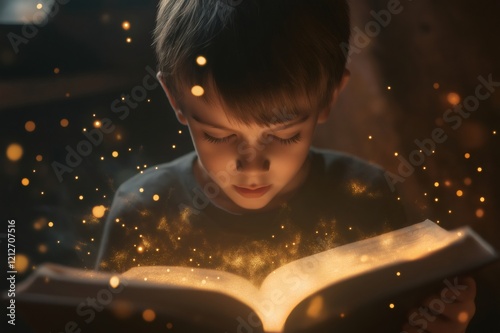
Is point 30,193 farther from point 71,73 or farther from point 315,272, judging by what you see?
Result: point 315,272

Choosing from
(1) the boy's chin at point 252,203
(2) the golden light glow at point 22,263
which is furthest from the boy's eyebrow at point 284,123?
(2) the golden light glow at point 22,263

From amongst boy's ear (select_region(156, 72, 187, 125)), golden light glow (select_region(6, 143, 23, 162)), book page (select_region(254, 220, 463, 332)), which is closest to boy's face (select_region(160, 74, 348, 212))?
boy's ear (select_region(156, 72, 187, 125))

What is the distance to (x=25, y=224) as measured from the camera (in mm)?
839

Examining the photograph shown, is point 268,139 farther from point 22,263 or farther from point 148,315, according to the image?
point 22,263

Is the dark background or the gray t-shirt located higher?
the dark background

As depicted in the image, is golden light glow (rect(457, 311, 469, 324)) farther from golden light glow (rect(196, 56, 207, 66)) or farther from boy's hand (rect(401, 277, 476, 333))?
golden light glow (rect(196, 56, 207, 66))

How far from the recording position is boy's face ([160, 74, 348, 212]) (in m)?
0.74

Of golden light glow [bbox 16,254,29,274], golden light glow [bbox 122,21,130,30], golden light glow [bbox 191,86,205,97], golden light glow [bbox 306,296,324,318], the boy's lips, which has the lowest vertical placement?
golden light glow [bbox 16,254,29,274]

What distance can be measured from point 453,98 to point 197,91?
1.26ft

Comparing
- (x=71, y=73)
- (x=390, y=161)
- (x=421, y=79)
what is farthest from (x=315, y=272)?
(x=71, y=73)

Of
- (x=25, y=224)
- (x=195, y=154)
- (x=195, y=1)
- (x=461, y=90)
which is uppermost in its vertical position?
(x=195, y=1)

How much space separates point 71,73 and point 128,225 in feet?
0.75

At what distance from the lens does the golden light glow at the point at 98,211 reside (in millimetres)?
832

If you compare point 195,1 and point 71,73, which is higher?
point 195,1
